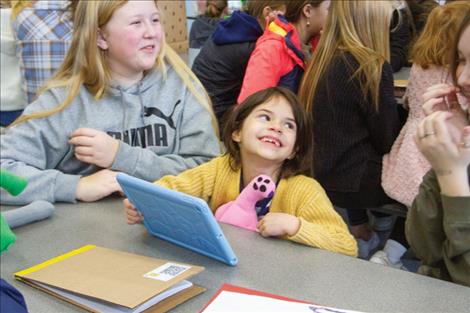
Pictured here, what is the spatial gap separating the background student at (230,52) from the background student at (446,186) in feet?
4.56

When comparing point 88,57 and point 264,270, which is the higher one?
point 88,57

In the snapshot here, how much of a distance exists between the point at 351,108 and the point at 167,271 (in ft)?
4.40

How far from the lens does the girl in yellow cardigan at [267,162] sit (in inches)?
53.4

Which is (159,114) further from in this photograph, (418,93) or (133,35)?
(418,93)

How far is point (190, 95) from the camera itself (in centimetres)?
169

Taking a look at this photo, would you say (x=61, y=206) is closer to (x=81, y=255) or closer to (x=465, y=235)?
(x=81, y=255)

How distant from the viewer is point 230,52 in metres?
2.64

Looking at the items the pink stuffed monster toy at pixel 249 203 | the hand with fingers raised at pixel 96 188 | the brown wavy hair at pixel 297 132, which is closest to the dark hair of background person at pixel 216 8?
the brown wavy hair at pixel 297 132

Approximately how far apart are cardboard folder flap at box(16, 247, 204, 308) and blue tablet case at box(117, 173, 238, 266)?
7 cm

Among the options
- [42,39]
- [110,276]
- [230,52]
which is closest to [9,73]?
[42,39]

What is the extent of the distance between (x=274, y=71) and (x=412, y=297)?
1581 millimetres

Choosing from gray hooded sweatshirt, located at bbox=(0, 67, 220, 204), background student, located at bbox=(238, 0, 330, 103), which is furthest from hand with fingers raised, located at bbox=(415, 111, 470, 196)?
background student, located at bbox=(238, 0, 330, 103)

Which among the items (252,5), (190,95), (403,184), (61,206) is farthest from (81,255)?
(252,5)

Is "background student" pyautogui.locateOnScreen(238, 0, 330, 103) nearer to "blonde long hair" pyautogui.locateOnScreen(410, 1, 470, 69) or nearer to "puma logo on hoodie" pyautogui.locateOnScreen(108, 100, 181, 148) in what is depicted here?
"blonde long hair" pyautogui.locateOnScreen(410, 1, 470, 69)
